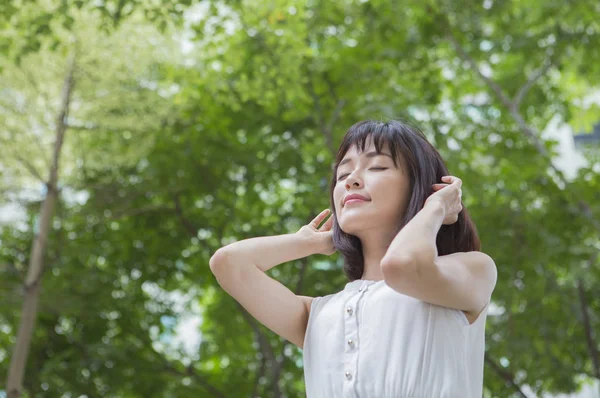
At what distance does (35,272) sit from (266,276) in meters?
4.82

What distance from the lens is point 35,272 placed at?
6.22 metres

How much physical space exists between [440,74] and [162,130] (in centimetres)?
304

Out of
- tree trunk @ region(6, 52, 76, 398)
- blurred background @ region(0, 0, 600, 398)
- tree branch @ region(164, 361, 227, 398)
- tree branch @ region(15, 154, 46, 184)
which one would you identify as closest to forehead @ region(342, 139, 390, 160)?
blurred background @ region(0, 0, 600, 398)

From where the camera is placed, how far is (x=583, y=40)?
6883mm

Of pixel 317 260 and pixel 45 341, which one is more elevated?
pixel 317 260

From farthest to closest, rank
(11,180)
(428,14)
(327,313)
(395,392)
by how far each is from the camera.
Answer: (428,14)
(11,180)
(327,313)
(395,392)

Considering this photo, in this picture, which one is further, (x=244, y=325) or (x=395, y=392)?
(x=244, y=325)

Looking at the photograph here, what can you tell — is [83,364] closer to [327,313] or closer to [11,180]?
[11,180]

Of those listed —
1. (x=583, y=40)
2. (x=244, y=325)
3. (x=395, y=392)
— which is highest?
(x=583, y=40)

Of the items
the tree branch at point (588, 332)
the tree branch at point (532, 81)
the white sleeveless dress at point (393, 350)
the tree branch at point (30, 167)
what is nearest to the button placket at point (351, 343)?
the white sleeveless dress at point (393, 350)

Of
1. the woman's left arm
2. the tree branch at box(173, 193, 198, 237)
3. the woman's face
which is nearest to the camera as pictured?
the woman's left arm

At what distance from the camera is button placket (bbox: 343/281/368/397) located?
1.67m

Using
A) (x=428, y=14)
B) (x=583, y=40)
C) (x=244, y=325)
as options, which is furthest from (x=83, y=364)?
(x=583, y=40)

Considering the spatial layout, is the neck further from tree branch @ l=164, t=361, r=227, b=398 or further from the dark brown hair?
tree branch @ l=164, t=361, r=227, b=398
